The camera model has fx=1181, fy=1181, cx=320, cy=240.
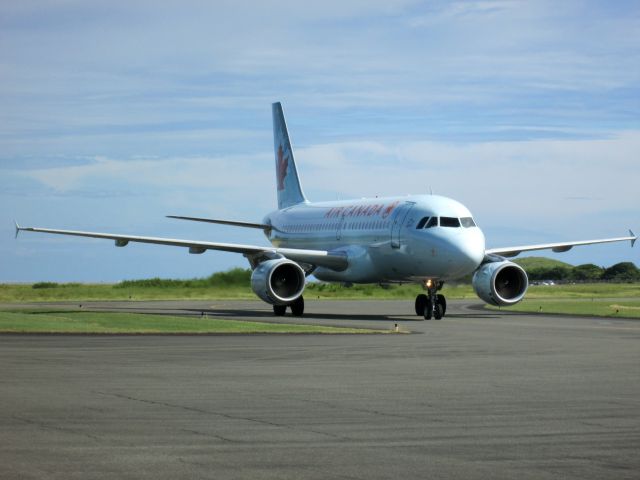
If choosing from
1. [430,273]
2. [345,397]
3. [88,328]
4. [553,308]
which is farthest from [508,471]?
Answer: [553,308]

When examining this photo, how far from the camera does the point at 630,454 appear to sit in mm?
10562

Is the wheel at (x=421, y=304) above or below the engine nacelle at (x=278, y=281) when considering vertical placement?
below

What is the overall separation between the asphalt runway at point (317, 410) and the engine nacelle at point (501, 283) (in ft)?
57.7

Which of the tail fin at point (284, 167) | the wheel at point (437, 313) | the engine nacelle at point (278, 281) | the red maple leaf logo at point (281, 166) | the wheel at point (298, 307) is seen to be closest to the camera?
the wheel at point (437, 313)

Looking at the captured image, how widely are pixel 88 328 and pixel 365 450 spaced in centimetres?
2139

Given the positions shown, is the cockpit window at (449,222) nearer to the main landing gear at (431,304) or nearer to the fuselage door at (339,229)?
the main landing gear at (431,304)

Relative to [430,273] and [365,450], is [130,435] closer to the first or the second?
[365,450]

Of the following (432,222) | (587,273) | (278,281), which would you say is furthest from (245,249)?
(587,273)

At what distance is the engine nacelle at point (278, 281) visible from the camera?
42062 mm

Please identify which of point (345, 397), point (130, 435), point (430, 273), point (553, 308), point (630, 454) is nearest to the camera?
point (630, 454)

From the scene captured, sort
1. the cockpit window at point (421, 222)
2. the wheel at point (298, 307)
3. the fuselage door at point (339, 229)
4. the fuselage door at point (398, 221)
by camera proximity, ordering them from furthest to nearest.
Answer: the fuselage door at point (339, 229) → the wheel at point (298, 307) → the fuselage door at point (398, 221) → the cockpit window at point (421, 222)

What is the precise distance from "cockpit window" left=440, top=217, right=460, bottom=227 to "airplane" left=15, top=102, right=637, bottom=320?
0.03 metres

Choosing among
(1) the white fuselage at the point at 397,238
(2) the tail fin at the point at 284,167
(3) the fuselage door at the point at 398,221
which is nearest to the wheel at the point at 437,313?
(1) the white fuselage at the point at 397,238

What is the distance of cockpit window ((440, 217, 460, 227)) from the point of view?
41.2m
